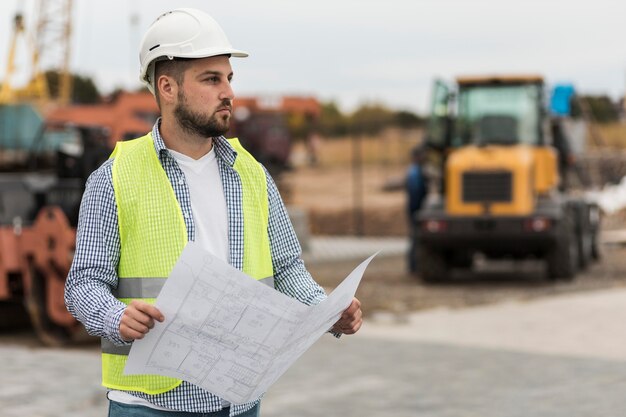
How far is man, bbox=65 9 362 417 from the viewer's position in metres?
2.82

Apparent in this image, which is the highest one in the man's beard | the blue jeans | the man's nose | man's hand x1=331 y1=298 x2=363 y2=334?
the man's nose

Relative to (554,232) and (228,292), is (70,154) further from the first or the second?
(228,292)

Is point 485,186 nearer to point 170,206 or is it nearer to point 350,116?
point 170,206

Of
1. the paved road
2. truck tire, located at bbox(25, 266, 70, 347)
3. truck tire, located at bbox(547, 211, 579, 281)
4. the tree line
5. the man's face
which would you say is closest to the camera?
the man's face

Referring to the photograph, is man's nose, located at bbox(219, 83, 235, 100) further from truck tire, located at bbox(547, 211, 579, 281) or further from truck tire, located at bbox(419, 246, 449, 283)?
truck tire, located at bbox(419, 246, 449, 283)

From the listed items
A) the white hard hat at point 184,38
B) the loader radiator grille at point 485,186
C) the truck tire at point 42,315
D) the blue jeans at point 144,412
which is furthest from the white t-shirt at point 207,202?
the loader radiator grille at point 485,186

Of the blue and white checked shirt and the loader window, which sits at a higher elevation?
the blue and white checked shirt

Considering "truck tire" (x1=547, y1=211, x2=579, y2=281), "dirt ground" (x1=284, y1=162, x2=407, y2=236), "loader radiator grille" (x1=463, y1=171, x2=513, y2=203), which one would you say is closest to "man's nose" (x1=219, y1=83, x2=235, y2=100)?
"truck tire" (x1=547, y1=211, x2=579, y2=281)

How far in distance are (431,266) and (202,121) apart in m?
14.4

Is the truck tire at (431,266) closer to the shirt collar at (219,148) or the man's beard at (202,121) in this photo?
the shirt collar at (219,148)

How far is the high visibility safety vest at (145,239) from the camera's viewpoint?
2828 millimetres

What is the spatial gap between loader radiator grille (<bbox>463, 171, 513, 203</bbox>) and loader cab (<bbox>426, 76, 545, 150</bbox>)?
630 mm

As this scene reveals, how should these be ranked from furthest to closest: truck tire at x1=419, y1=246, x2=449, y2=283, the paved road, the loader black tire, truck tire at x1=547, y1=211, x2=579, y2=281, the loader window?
the loader black tire, the loader window, truck tire at x1=419, y1=246, x2=449, y2=283, truck tire at x1=547, y1=211, x2=579, y2=281, the paved road

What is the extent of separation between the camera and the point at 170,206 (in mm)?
2842
